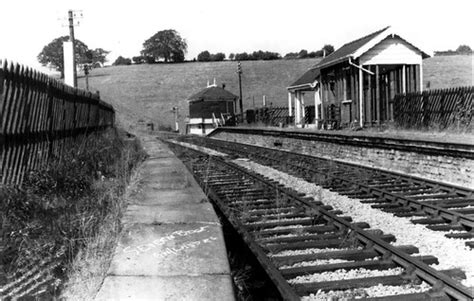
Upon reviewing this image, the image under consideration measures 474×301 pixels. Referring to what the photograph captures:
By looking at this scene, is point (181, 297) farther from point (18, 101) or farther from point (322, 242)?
point (18, 101)

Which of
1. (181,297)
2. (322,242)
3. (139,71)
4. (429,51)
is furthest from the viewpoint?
(139,71)

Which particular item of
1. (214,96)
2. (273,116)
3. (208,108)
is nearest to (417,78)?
(273,116)

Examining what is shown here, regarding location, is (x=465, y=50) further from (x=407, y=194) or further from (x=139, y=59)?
(x=407, y=194)

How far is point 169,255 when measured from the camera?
416 cm

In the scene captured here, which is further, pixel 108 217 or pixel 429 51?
pixel 429 51

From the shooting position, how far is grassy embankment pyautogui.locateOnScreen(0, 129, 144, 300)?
3824 mm

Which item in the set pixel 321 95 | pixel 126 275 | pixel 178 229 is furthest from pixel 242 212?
pixel 321 95

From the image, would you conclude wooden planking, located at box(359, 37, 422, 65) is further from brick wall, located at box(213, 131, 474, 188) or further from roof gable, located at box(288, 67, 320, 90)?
roof gable, located at box(288, 67, 320, 90)

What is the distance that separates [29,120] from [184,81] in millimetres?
86949

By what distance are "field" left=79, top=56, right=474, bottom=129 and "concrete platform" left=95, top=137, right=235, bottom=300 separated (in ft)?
177

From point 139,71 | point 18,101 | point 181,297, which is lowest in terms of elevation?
point 181,297

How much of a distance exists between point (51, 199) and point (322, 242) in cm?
327

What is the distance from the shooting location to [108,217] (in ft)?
18.7

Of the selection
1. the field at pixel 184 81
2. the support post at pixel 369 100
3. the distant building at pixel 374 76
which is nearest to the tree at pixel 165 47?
the field at pixel 184 81
